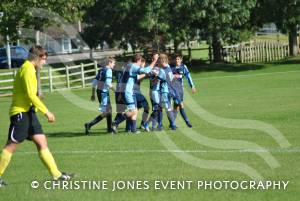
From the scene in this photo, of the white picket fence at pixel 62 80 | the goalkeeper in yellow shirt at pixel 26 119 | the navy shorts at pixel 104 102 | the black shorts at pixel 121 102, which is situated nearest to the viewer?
the goalkeeper in yellow shirt at pixel 26 119

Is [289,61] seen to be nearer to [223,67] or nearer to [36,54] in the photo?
[223,67]

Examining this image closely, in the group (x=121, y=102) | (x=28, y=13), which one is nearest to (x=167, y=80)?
(x=121, y=102)

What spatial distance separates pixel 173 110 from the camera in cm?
1889

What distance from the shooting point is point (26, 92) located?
10.7 metres

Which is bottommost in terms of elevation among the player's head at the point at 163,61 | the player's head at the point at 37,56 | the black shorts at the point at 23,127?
the black shorts at the point at 23,127

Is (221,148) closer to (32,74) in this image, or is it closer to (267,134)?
(267,134)

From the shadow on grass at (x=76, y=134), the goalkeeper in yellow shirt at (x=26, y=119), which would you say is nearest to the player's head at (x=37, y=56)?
the goalkeeper in yellow shirt at (x=26, y=119)

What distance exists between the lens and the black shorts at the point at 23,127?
35.6 ft

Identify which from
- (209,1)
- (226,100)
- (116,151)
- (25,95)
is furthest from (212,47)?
(25,95)

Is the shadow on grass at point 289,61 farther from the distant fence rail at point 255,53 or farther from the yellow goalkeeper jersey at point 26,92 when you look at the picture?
the yellow goalkeeper jersey at point 26,92

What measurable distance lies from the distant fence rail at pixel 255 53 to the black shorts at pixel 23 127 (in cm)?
4369

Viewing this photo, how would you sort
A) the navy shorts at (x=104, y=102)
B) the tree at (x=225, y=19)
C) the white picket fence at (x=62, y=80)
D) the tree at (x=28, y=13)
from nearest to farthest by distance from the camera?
the navy shorts at (x=104, y=102) → the tree at (x=28, y=13) → the white picket fence at (x=62, y=80) → the tree at (x=225, y=19)

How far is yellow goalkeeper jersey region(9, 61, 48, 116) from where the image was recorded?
1063 centimetres

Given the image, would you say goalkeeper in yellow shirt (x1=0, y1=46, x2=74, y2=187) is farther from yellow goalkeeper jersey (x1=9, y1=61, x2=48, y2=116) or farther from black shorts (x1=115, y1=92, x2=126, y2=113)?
black shorts (x1=115, y1=92, x2=126, y2=113)
